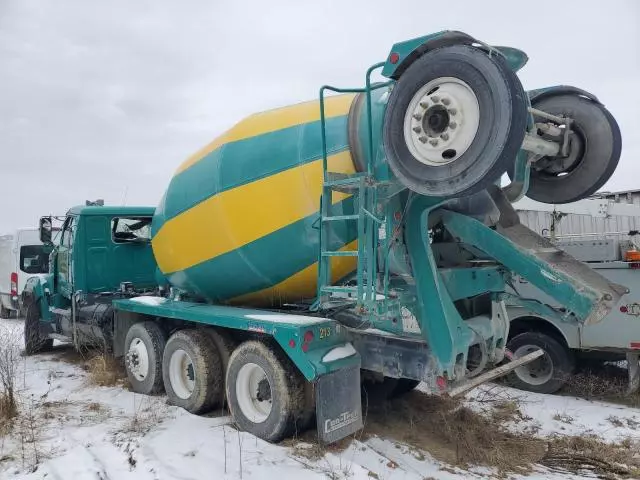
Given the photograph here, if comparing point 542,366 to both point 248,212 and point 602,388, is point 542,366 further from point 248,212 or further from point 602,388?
point 248,212

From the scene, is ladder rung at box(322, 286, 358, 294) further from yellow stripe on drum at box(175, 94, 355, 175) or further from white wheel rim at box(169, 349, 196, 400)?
white wheel rim at box(169, 349, 196, 400)

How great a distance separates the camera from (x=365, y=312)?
4.28 m

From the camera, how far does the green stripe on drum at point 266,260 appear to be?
4.66m

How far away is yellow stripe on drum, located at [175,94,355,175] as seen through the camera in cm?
488

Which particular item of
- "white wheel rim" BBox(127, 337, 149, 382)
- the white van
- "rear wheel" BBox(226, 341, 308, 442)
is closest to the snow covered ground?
"rear wheel" BBox(226, 341, 308, 442)

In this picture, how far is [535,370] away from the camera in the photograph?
698cm

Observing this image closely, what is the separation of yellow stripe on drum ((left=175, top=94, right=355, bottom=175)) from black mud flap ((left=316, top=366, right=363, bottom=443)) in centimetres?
230

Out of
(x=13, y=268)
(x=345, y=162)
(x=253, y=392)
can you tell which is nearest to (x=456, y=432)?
(x=253, y=392)

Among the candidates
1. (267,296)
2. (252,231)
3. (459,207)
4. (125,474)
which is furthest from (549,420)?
(125,474)

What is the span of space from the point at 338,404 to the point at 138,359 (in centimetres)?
317

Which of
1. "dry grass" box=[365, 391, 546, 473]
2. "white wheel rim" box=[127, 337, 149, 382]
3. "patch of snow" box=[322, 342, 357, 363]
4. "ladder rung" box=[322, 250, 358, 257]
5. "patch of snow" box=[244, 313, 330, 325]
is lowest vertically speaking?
"dry grass" box=[365, 391, 546, 473]

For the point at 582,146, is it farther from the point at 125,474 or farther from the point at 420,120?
the point at 125,474

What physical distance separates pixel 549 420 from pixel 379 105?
3.83 m

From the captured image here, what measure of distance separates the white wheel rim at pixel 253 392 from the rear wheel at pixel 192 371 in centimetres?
58
